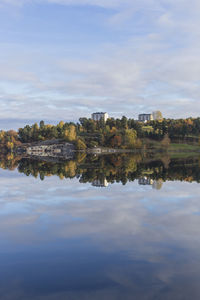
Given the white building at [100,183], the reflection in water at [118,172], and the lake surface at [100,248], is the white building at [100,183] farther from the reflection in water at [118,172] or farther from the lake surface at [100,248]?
the lake surface at [100,248]

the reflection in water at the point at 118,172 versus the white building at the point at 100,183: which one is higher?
the reflection in water at the point at 118,172

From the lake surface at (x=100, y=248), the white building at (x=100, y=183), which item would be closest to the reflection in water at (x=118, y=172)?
the white building at (x=100, y=183)

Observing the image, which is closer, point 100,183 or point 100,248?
point 100,248

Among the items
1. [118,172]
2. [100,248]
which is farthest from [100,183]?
[100,248]

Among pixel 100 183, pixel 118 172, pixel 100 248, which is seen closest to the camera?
pixel 100 248

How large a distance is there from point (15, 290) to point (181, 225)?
13.3m

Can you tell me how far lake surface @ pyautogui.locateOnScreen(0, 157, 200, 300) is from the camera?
1277 cm

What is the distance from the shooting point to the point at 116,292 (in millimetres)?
12484

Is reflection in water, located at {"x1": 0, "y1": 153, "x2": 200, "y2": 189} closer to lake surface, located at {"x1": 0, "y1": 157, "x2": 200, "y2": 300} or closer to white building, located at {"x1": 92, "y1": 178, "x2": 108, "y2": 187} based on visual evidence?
white building, located at {"x1": 92, "y1": 178, "x2": 108, "y2": 187}

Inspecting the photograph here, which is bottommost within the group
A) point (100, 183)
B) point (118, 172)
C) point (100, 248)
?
point (100, 248)

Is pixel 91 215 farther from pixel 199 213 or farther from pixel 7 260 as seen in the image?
pixel 7 260

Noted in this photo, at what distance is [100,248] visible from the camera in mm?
17438

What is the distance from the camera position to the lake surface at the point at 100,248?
12.8m

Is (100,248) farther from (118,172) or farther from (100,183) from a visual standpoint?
(118,172)
